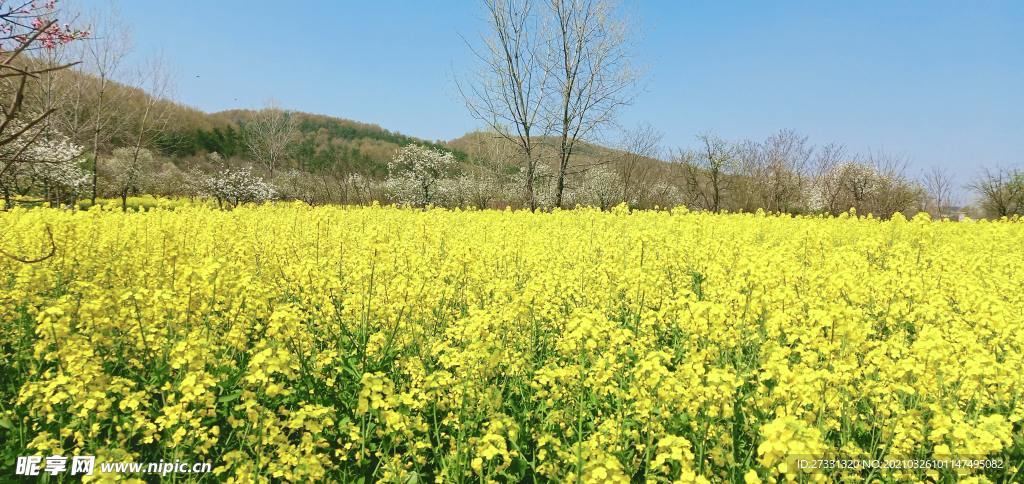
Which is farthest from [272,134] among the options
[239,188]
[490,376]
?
[490,376]

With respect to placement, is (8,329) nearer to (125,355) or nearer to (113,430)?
(125,355)

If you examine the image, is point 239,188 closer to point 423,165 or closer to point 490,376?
point 423,165

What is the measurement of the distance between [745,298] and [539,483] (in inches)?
98.6

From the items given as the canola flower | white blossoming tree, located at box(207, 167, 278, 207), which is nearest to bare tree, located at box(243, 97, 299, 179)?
white blossoming tree, located at box(207, 167, 278, 207)


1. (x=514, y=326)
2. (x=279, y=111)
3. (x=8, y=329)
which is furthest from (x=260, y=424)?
(x=279, y=111)

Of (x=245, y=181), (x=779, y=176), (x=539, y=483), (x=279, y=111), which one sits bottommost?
(x=539, y=483)

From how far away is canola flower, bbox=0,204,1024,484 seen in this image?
2471 millimetres

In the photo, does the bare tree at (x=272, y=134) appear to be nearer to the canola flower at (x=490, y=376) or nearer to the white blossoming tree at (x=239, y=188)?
the white blossoming tree at (x=239, y=188)

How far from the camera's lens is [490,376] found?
337 centimetres

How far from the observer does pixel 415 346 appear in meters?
3.76

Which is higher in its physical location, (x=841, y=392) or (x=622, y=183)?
(x=622, y=183)

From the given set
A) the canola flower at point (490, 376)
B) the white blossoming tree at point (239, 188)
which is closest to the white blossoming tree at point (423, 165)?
the white blossoming tree at point (239, 188)

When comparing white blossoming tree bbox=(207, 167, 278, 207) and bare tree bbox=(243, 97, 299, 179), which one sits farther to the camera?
bare tree bbox=(243, 97, 299, 179)

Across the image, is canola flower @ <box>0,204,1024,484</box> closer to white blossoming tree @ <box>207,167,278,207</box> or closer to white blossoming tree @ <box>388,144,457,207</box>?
white blossoming tree @ <box>207,167,278,207</box>
